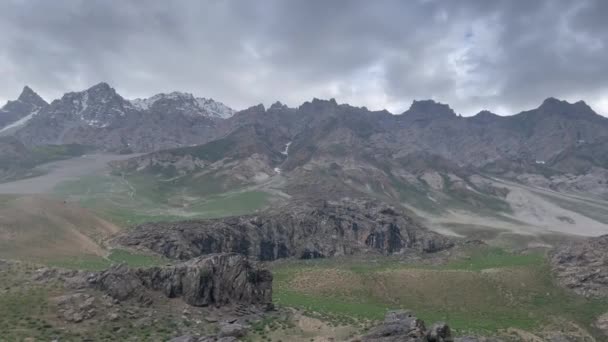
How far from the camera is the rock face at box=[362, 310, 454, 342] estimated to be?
33.0 m

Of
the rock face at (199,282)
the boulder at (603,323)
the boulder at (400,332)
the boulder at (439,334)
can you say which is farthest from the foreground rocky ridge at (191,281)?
the boulder at (603,323)

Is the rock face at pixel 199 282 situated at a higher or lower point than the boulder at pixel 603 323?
higher

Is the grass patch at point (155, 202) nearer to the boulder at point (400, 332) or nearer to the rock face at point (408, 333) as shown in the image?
the boulder at point (400, 332)

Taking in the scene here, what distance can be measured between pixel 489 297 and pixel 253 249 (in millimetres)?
63118

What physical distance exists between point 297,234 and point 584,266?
70.7 m

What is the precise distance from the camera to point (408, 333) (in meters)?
33.3

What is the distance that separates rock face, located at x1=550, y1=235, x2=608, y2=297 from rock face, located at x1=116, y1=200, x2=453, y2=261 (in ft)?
145

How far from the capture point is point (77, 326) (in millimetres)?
37469

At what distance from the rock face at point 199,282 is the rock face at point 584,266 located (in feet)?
151

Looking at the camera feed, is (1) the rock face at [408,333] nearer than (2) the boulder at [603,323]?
Yes

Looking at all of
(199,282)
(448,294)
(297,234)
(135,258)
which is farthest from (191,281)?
(297,234)

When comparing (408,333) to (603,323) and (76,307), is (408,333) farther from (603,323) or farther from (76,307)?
(603,323)

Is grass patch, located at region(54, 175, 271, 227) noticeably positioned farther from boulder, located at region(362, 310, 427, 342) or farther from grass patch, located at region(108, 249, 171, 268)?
boulder, located at region(362, 310, 427, 342)

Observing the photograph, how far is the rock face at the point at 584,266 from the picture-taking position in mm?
68500
